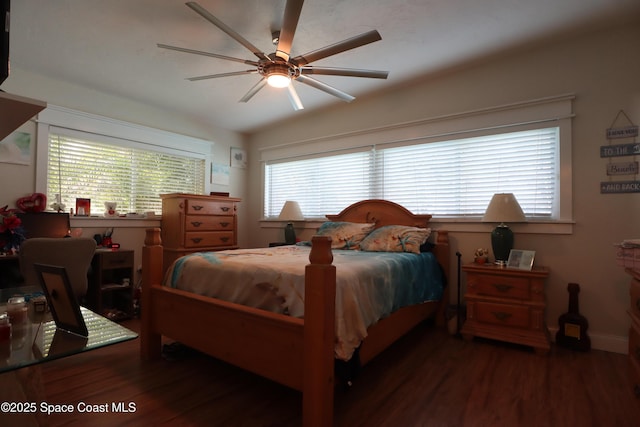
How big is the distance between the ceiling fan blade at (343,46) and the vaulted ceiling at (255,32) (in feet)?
1.15

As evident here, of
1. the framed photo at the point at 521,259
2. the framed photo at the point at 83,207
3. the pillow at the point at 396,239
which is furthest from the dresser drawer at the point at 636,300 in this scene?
the framed photo at the point at 83,207

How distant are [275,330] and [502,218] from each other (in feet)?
6.63

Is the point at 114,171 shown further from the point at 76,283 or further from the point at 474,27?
the point at 474,27

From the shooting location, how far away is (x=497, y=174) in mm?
2922

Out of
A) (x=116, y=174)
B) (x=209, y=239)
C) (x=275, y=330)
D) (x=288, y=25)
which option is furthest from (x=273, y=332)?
(x=116, y=174)

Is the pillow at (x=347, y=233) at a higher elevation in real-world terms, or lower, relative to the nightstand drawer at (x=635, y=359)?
higher

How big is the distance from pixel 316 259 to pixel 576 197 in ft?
7.88

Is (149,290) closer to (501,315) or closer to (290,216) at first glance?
(290,216)

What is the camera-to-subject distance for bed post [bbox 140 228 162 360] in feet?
7.12

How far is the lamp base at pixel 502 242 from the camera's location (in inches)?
104

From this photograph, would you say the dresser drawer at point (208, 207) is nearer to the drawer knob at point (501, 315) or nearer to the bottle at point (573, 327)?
the drawer knob at point (501, 315)

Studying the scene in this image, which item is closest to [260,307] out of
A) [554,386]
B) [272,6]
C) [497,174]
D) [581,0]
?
[554,386]

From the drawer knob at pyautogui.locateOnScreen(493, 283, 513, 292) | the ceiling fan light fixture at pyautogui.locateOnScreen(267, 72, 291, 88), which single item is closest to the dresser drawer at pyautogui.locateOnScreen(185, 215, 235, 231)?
the ceiling fan light fixture at pyautogui.locateOnScreen(267, 72, 291, 88)

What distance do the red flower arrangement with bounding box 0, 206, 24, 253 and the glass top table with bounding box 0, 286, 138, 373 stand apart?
210cm
